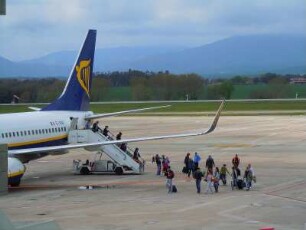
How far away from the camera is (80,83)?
156 ft

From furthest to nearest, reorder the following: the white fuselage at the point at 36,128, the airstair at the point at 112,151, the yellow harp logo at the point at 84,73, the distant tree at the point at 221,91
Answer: the distant tree at the point at 221,91 → the yellow harp logo at the point at 84,73 → the airstair at the point at 112,151 → the white fuselage at the point at 36,128

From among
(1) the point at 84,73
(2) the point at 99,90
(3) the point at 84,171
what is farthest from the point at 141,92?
(3) the point at 84,171

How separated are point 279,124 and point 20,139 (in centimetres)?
5042

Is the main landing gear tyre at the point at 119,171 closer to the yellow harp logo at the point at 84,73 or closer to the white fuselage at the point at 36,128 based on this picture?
the white fuselage at the point at 36,128

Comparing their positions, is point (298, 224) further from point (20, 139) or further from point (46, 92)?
point (46, 92)

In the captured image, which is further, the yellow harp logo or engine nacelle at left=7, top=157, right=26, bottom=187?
the yellow harp logo

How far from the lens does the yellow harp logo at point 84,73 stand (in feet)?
155

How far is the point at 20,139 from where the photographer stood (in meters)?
38.7

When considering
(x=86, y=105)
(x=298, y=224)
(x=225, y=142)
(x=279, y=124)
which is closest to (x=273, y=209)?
(x=298, y=224)

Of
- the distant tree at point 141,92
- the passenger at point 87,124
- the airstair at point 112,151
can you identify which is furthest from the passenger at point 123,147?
the distant tree at point 141,92

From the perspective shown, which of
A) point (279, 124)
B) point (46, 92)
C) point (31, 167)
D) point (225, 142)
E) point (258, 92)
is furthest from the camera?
point (258, 92)

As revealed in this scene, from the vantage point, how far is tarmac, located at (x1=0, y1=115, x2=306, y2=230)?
26.1 m

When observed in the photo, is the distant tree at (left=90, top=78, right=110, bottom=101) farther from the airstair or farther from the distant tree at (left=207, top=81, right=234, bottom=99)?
the airstair

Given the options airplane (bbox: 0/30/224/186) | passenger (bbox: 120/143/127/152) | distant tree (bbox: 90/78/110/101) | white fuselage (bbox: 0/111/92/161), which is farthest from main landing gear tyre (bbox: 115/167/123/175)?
distant tree (bbox: 90/78/110/101)
